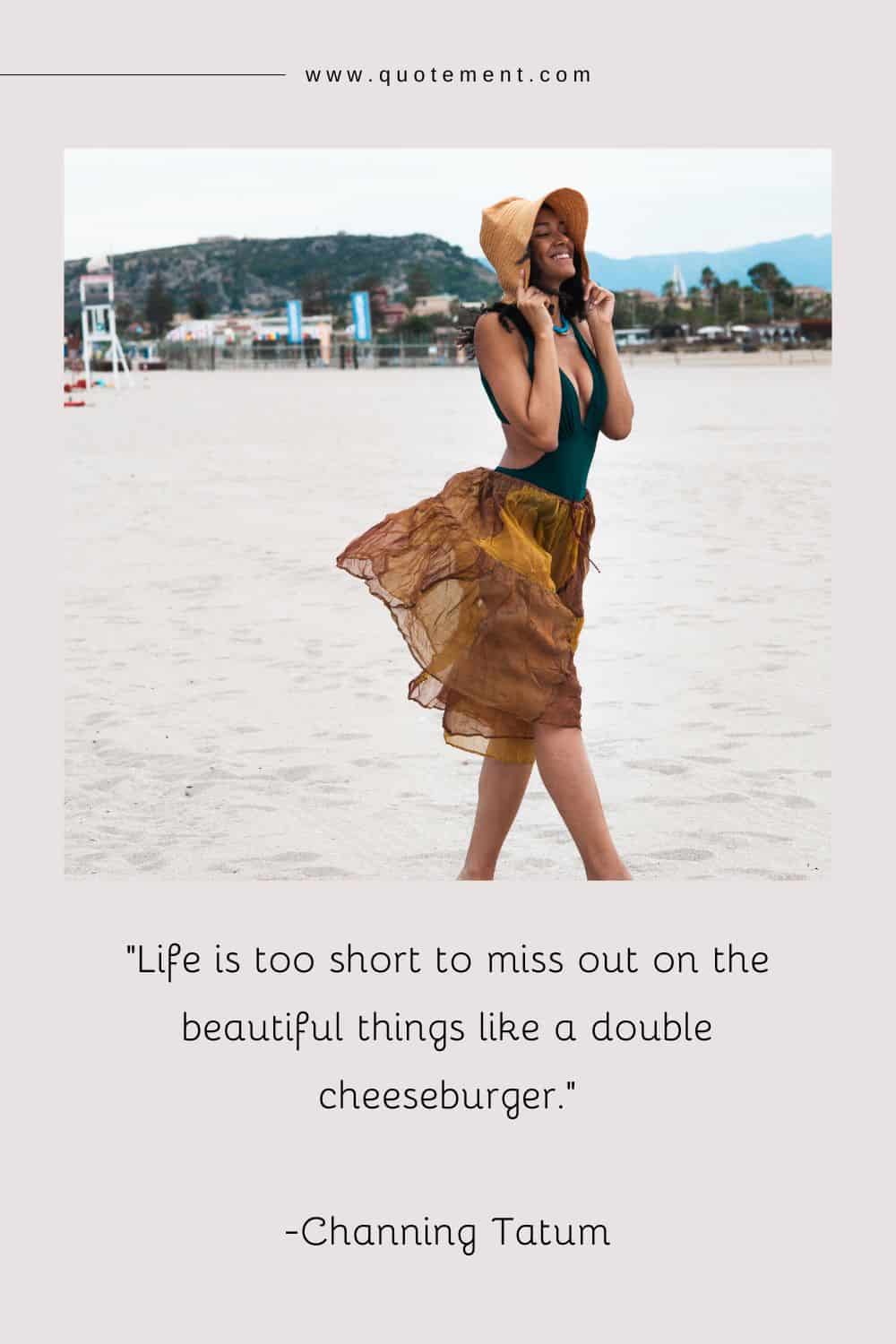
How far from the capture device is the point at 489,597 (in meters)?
4.93

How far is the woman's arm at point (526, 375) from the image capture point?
4.66 meters

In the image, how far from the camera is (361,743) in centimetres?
745

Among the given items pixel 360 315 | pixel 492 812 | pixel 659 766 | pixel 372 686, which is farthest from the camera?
pixel 360 315

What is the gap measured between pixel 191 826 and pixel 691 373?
51114 millimetres

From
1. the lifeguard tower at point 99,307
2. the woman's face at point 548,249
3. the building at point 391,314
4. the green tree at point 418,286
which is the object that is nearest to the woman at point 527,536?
the woman's face at point 548,249

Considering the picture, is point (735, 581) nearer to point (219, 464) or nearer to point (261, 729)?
point (261, 729)

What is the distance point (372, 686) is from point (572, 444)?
12.2 feet

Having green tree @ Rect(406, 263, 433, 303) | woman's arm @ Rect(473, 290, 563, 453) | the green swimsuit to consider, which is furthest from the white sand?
green tree @ Rect(406, 263, 433, 303)

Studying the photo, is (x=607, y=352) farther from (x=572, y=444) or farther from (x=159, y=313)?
(x=159, y=313)

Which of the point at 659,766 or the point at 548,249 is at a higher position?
the point at 548,249

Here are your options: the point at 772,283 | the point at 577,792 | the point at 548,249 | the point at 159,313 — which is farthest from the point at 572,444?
the point at 159,313

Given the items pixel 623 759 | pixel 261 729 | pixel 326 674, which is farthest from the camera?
pixel 326 674

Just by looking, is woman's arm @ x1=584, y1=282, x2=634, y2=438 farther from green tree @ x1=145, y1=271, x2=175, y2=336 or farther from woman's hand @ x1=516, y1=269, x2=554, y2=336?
green tree @ x1=145, y1=271, x2=175, y2=336

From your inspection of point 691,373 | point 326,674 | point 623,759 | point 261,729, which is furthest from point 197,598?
point 691,373
